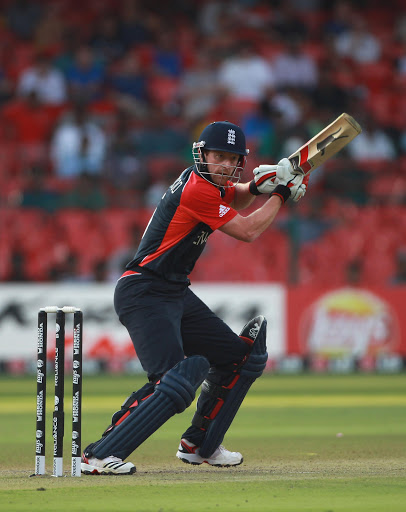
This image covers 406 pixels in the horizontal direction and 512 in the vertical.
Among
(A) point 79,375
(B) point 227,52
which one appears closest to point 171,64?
(B) point 227,52

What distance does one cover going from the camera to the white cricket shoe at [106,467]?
521 centimetres

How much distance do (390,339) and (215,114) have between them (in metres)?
4.32

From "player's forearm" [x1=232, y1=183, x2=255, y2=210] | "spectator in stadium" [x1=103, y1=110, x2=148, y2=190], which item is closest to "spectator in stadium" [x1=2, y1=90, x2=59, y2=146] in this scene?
"spectator in stadium" [x1=103, y1=110, x2=148, y2=190]

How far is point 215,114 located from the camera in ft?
49.4

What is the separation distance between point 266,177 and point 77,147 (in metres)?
8.54

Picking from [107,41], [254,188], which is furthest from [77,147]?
[254,188]

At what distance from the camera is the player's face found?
5562 mm

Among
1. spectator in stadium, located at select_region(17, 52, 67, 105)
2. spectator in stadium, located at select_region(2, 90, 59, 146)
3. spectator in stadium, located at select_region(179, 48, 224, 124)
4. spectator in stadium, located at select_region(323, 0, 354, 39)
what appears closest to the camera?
spectator in stadium, located at select_region(2, 90, 59, 146)

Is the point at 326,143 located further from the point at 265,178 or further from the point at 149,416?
the point at 149,416

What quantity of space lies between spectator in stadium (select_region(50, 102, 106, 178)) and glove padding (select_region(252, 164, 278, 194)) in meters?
8.05

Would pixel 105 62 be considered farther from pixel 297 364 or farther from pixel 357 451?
pixel 357 451

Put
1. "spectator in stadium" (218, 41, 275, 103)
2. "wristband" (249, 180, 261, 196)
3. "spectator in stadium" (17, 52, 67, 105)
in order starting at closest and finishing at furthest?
1. "wristband" (249, 180, 261, 196)
2. "spectator in stadium" (17, 52, 67, 105)
3. "spectator in stadium" (218, 41, 275, 103)

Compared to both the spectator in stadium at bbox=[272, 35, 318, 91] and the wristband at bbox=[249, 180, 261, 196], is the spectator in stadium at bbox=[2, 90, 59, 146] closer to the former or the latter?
the spectator in stadium at bbox=[272, 35, 318, 91]

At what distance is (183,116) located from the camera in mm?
15234
